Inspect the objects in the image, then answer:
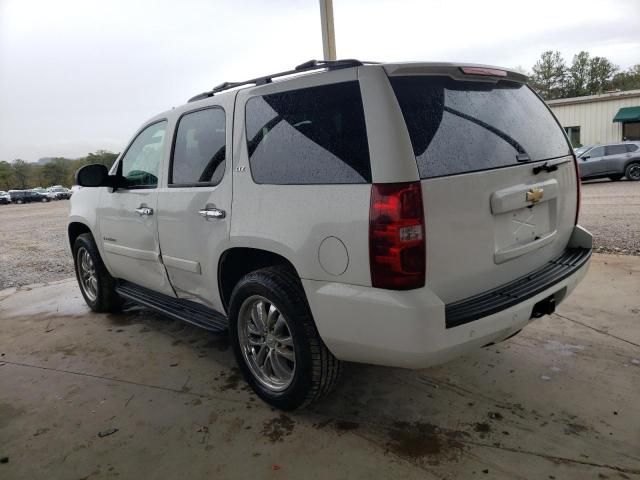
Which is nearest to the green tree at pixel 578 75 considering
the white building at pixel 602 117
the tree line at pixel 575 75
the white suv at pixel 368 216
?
the tree line at pixel 575 75

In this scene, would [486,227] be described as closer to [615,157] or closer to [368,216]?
[368,216]

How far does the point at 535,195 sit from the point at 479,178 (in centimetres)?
47

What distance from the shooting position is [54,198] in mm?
46719

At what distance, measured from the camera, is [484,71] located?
2.61m

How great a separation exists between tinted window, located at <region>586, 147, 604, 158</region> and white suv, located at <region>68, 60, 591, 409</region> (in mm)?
16031

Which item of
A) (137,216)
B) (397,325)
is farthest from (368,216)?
A: (137,216)

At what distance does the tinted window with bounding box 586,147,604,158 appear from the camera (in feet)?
55.5

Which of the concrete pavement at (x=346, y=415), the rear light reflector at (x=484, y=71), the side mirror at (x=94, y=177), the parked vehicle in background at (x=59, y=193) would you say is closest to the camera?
the concrete pavement at (x=346, y=415)

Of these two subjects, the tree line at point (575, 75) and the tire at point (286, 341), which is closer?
the tire at point (286, 341)

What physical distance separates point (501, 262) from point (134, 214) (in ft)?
9.07

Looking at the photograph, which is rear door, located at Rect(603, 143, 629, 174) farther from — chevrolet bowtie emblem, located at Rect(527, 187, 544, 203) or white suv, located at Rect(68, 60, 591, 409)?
chevrolet bowtie emblem, located at Rect(527, 187, 544, 203)

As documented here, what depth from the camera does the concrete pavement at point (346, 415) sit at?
2.37m

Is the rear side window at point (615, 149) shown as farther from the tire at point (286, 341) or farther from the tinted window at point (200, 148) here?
the tire at point (286, 341)

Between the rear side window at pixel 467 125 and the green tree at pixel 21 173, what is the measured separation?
81.1m
